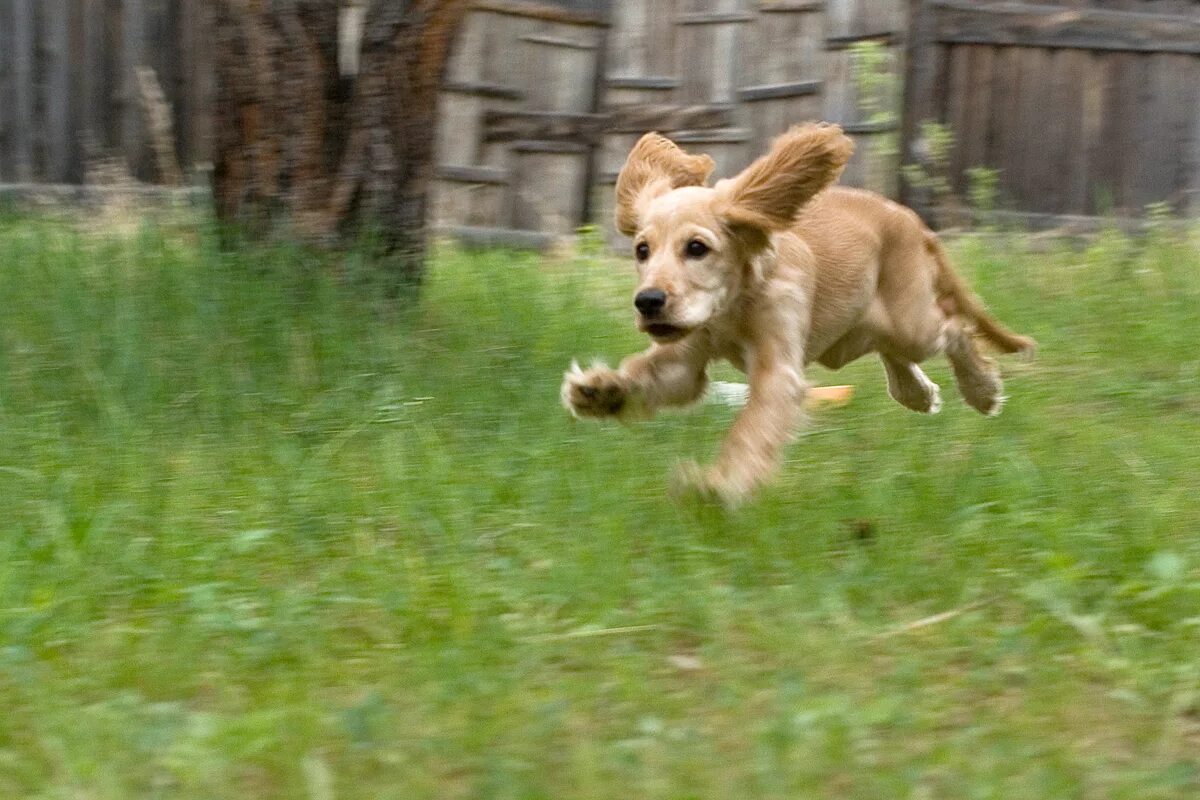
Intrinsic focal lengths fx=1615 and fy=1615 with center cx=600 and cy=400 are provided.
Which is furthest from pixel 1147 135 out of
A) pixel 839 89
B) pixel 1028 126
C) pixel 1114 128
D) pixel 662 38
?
pixel 662 38

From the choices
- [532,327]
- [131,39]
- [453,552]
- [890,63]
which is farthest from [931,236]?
[131,39]

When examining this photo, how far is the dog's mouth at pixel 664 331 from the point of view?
4.19m

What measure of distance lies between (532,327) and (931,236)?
146 cm

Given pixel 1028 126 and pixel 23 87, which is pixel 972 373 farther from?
pixel 23 87

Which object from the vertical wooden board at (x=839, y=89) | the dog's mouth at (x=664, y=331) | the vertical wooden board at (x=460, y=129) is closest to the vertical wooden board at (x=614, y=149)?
the vertical wooden board at (x=460, y=129)

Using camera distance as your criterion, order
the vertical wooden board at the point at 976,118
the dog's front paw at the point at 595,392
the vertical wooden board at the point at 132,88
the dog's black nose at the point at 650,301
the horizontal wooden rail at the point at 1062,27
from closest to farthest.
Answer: the dog's black nose at the point at 650,301 < the dog's front paw at the point at 595,392 < the horizontal wooden rail at the point at 1062,27 < the vertical wooden board at the point at 976,118 < the vertical wooden board at the point at 132,88

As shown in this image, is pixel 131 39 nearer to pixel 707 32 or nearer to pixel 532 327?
pixel 707 32

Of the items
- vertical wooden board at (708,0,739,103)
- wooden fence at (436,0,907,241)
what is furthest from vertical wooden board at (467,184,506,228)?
vertical wooden board at (708,0,739,103)

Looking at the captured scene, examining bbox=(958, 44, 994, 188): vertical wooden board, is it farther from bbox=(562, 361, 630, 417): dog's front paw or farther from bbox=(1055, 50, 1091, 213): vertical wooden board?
bbox=(562, 361, 630, 417): dog's front paw

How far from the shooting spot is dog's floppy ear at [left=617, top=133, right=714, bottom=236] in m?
4.86

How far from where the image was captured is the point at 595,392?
469 cm

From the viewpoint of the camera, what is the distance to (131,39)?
10.0m

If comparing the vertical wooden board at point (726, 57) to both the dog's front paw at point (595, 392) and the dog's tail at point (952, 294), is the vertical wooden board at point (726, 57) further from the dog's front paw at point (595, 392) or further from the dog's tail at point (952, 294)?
the dog's front paw at point (595, 392)

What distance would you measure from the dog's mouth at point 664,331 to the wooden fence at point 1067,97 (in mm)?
5722
